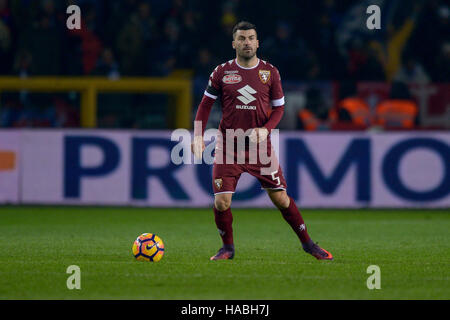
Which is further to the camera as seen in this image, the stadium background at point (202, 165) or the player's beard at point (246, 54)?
the player's beard at point (246, 54)

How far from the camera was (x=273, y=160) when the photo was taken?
773 cm

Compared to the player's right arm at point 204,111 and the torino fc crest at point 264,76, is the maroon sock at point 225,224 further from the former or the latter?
the torino fc crest at point 264,76

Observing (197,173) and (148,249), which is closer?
(148,249)

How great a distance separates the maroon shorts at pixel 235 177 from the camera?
25.2ft

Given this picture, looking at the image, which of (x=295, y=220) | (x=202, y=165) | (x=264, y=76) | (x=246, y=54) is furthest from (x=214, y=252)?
(x=202, y=165)

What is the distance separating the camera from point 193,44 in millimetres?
16484

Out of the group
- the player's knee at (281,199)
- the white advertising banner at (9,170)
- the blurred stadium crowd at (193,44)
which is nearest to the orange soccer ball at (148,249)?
the player's knee at (281,199)

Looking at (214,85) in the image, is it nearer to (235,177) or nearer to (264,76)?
(264,76)

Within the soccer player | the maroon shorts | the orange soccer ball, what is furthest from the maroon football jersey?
the orange soccer ball

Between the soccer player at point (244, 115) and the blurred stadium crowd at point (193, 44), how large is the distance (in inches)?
280

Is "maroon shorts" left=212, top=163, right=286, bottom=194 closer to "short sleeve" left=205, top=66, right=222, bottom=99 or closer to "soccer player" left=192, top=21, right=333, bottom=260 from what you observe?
"soccer player" left=192, top=21, right=333, bottom=260

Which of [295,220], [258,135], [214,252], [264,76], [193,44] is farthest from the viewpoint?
[193,44]

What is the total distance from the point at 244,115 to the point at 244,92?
196mm

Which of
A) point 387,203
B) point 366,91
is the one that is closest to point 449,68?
point 366,91
